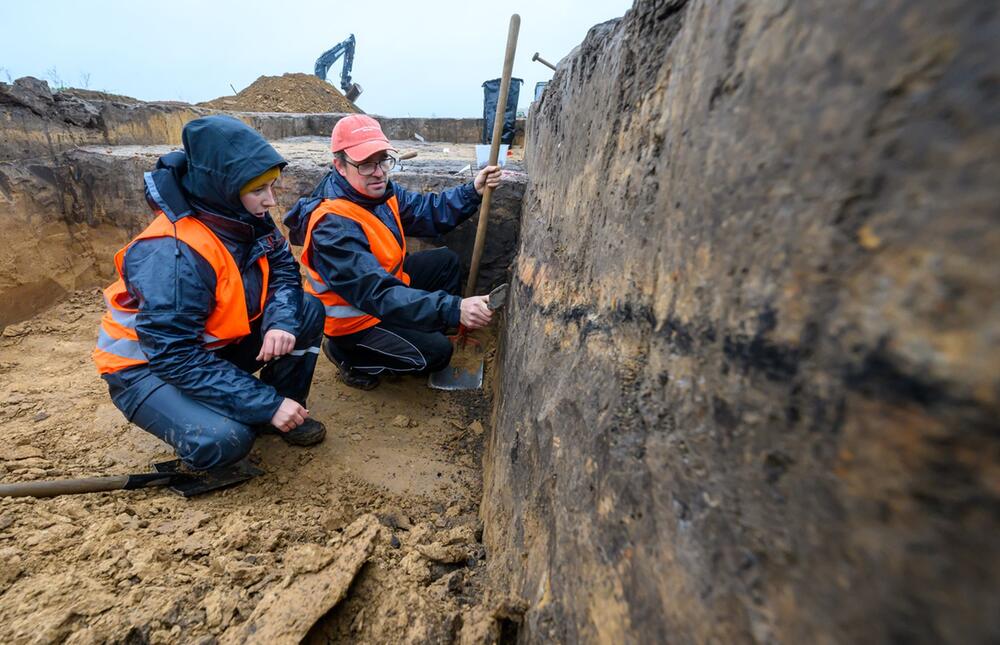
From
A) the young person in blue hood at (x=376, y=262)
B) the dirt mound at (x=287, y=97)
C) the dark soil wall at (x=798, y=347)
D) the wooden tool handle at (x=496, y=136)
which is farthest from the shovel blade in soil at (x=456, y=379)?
the dirt mound at (x=287, y=97)

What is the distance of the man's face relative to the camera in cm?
262

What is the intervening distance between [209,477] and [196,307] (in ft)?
2.36

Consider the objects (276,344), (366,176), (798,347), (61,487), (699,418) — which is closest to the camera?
(798,347)

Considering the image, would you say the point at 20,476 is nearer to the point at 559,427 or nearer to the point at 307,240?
the point at 307,240

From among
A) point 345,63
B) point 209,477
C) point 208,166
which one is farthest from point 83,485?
point 345,63

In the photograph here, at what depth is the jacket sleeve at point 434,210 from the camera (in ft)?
10.1

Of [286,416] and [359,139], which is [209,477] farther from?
[359,139]

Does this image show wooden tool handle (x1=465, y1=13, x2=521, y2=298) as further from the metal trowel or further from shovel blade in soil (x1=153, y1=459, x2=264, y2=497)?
shovel blade in soil (x1=153, y1=459, x2=264, y2=497)

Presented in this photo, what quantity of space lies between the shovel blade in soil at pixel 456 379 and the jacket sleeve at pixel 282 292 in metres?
0.98

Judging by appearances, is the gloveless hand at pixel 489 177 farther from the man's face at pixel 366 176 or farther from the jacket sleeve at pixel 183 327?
the jacket sleeve at pixel 183 327

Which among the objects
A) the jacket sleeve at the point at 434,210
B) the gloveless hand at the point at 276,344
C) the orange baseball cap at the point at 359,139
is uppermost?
the orange baseball cap at the point at 359,139

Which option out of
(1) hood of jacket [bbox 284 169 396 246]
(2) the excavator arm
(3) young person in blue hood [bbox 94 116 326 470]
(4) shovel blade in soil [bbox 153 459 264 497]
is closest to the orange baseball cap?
(1) hood of jacket [bbox 284 169 396 246]

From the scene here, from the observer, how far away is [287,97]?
404 inches

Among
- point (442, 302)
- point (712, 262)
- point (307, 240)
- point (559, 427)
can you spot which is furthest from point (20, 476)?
point (712, 262)
